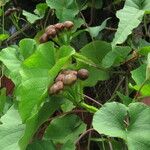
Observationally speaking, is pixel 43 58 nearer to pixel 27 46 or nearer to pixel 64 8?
pixel 27 46

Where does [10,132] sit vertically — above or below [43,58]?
below

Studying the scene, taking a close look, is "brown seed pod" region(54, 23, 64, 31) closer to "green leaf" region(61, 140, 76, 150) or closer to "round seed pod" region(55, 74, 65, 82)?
"round seed pod" region(55, 74, 65, 82)

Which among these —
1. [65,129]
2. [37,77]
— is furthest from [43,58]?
[65,129]

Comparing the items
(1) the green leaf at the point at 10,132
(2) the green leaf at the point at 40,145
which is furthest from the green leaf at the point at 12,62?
(2) the green leaf at the point at 40,145

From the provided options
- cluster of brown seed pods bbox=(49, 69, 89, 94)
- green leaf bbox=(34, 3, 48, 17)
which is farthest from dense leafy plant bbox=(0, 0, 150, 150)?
green leaf bbox=(34, 3, 48, 17)

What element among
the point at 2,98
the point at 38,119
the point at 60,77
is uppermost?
the point at 60,77

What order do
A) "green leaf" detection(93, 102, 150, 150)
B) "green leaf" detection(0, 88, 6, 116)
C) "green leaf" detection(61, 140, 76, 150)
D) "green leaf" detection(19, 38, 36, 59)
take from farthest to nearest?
"green leaf" detection(0, 88, 6, 116) < "green leaf" detection(19, 38, 36, 59) < "green leaf" detection(61, 140, 76, 150) < "green leaf" detection(93, 102, 150, 150)

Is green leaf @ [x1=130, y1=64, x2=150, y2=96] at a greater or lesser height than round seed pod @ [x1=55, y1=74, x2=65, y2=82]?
lesser

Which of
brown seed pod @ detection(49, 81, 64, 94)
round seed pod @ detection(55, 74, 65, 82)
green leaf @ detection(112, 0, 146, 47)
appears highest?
green leaf @ detection(112, 0, 146, 47)
